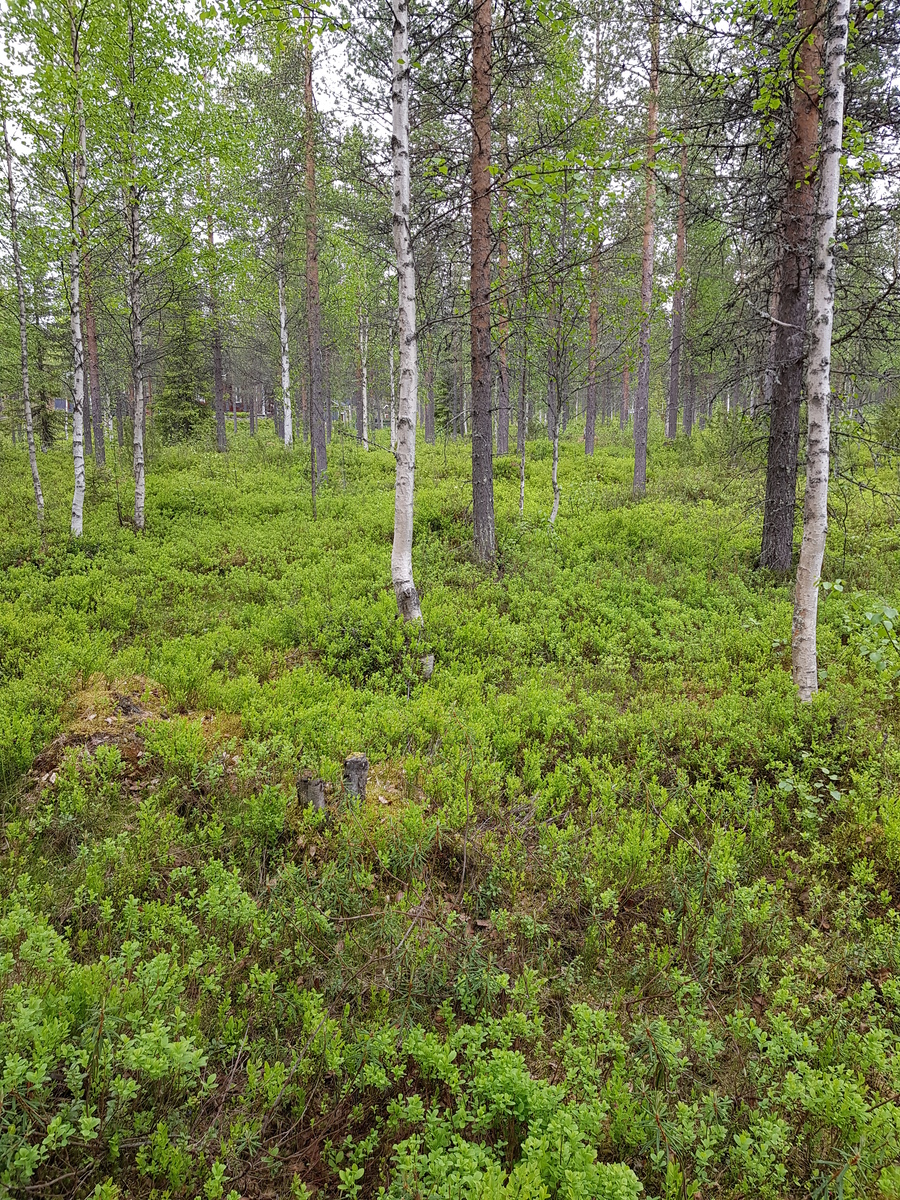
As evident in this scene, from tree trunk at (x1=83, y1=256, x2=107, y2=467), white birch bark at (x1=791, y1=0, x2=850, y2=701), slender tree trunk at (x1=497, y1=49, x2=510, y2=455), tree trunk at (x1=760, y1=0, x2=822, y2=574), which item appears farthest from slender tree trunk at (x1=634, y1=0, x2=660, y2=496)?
tree trunk at (x1=83, y1=256, x2=107, y2=467)

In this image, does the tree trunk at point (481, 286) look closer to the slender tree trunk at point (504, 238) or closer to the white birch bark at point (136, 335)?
the slender tree trunk at point (504, 238)

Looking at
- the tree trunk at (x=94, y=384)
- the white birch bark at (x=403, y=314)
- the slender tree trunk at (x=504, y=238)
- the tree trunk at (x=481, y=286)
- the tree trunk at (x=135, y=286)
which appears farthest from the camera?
the tree trunk at (x=94, y=384)

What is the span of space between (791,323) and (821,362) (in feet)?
12.6

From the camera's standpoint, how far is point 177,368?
79.8ft

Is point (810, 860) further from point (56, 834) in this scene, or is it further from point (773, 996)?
point (56, 834)

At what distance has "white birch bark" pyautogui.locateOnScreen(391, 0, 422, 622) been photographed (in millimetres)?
A: 7102

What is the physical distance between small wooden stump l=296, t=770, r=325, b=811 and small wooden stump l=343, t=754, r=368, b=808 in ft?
0.67

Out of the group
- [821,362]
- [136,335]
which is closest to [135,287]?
[136,335]

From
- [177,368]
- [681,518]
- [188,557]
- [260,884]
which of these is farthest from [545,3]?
[177,368]

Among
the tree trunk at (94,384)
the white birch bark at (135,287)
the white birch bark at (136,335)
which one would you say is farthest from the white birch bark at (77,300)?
the tree trunk at (94,384)

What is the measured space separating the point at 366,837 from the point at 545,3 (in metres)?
10.5

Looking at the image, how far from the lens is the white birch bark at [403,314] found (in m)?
7.10

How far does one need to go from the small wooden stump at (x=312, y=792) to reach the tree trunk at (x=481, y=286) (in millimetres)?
6599

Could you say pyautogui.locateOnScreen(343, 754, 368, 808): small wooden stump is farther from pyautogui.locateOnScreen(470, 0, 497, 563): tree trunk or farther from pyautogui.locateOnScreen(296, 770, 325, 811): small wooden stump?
pyautogui.locateOnScreen(470, 0, 497, 563): tree trunk
